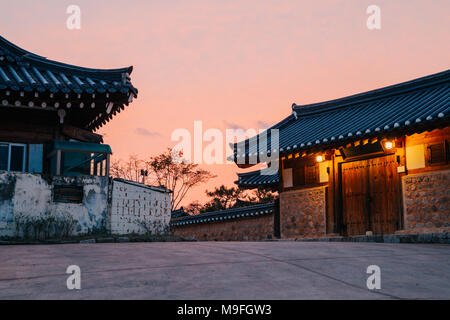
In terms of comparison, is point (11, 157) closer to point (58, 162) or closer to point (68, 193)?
point (58, 162)

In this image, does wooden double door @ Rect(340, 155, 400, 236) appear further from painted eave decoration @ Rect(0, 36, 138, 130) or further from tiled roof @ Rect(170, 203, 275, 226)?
painted eave decoration @ Rect(0, 36, 138, 130)

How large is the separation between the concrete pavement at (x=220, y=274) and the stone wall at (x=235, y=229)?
1261 centimetres

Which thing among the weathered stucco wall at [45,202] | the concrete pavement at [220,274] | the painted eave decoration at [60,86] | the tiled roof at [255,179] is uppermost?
the painted eave decoration at [60,86]

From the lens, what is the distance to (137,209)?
13.5 meters

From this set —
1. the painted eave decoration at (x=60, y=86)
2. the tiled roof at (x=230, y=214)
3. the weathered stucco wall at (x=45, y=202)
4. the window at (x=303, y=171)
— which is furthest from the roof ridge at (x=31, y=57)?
the tiled roof at (x=230, y=214)

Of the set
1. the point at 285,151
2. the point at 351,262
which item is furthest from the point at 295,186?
the point at 351,262

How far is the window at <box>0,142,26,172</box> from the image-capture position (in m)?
12.9

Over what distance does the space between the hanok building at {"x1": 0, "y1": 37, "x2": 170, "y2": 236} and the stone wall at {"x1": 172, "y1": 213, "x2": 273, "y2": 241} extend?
9156 mm

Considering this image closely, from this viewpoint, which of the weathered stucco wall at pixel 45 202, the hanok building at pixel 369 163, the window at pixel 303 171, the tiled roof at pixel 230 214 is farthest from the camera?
the tiled roof at pixel 230 214

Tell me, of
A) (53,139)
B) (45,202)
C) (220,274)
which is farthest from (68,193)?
(220,274)

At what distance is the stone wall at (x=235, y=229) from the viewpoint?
21.4 metres

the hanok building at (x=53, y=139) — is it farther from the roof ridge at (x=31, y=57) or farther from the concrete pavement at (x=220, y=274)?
the concrete pavement at (x=220, y=274)

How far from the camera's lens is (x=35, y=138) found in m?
13.3

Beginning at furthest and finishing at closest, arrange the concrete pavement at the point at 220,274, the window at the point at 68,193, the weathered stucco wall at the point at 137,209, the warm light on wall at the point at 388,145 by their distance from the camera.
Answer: the warm light on wall at the point at 388,145
the weathered stucco wall at the point at 137,209
the window at the point at 68,193
the concrete pavement at the point at 220,274
